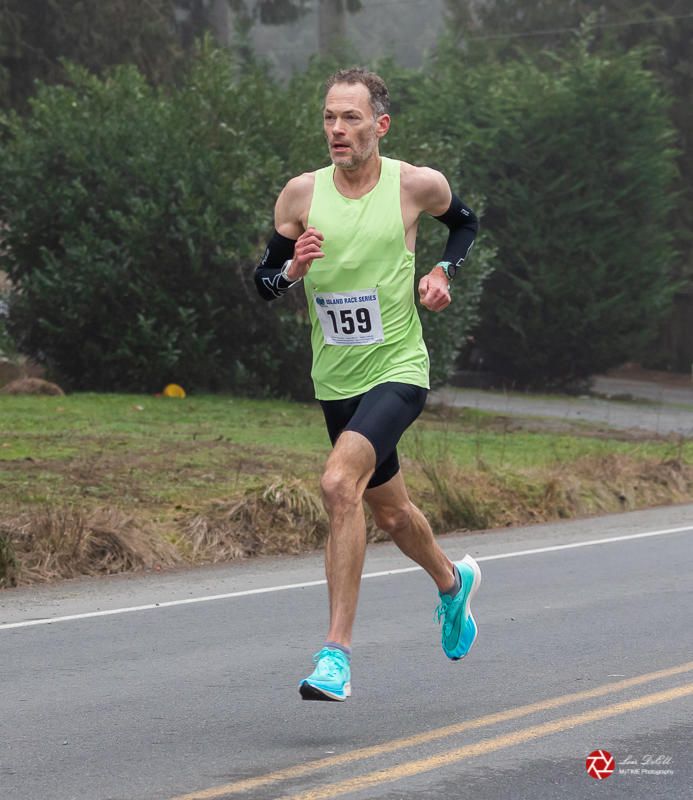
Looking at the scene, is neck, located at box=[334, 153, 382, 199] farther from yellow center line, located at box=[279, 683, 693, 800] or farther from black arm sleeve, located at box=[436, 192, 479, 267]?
yellow center line, located at box=[279, 683, 693, 800]

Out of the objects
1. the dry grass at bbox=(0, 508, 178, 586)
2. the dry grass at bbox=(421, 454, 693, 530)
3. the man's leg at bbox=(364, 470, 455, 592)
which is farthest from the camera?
the dry grass at bbox=(421, 454, 693, 530)

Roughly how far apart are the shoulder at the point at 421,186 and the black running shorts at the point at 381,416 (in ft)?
2.44

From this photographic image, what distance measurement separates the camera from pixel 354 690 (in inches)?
239

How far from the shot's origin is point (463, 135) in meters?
30.5

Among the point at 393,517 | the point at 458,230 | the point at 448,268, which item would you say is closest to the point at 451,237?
the point at 458,230

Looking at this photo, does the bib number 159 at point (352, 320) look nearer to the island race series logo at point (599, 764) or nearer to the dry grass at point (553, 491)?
the island race series logo at point (599, 764)

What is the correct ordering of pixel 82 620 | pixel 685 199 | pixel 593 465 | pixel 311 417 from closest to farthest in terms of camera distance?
pixel 82 620 < pixel 593 465 < pixel 311 417 < pixel 685 199

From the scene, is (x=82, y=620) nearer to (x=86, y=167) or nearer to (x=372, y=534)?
(x=372, y=534)

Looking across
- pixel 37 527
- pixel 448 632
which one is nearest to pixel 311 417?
pixel 37 527

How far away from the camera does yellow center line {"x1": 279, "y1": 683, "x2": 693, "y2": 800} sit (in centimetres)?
461

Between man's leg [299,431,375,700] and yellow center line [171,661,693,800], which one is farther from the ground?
man's leg [299,431,375,700]

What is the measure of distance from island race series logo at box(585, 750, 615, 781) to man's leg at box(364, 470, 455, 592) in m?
1.21

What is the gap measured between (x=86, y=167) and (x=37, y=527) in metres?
12.2

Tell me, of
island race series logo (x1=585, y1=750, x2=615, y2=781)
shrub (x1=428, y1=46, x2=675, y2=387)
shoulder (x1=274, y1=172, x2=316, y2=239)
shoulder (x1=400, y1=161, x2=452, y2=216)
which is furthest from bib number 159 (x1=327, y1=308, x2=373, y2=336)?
shrub (x1=428, y1=46, x2=675, y2=387)
